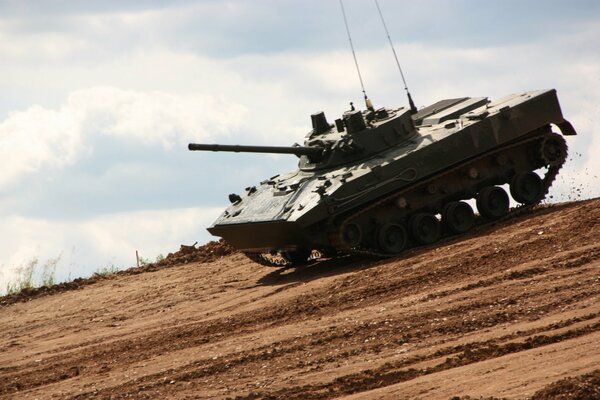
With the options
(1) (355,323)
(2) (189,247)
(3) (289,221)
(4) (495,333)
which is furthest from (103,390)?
(2) (189,247)

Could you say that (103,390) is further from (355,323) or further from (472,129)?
(472,129)

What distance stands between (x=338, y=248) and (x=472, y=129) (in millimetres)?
3099

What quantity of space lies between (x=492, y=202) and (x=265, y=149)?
4.01 metres

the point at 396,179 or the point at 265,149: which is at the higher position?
the point at 265,149

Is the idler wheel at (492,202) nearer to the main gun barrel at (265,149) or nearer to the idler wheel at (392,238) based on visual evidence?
the idler wheel at (392,238)

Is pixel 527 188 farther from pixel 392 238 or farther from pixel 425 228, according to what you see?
pixel 392 238

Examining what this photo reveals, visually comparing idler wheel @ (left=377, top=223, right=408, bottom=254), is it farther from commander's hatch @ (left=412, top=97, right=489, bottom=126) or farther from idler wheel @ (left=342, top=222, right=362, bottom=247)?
commander's hatch @ (left=412, top=97, right=489, bottom=126)

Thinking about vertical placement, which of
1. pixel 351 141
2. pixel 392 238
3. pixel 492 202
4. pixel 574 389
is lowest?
pixel 574 389

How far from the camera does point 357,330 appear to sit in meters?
14.9

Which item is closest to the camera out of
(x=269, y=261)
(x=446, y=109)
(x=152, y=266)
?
(x=269, y=261)

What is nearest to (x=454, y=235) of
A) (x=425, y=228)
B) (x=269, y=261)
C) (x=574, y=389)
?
(x=425, y=228)

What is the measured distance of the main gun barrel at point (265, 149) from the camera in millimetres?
21984

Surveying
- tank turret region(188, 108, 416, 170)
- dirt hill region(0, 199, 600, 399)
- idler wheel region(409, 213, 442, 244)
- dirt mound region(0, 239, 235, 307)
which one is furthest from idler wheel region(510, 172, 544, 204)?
dirt mound region(0, 239, 235, 307)

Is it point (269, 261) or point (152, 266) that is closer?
point (269, 261)
